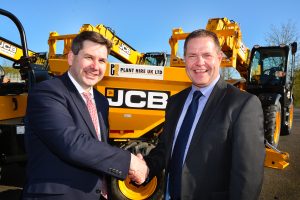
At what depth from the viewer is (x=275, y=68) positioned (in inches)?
365

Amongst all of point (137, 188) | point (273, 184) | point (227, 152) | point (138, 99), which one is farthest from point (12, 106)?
point (273, 184)

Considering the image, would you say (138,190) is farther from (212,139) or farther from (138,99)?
(212,139)

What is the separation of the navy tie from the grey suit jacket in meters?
0.09

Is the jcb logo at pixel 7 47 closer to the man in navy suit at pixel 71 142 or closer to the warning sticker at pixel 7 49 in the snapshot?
the warning sticker at pixel 7 49

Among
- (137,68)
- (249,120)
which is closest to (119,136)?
(137,68)

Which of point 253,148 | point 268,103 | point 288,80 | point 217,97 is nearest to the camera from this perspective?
point 253,148

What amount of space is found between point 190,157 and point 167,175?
33 centimetres

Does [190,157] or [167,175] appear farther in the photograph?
[167,175]

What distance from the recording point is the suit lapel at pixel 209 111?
75.6 inches

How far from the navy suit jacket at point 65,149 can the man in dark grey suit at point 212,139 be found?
0.35 m

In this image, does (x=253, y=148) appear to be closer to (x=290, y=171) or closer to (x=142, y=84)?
(x=142, y=84)

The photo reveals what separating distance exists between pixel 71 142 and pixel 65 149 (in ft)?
0.17

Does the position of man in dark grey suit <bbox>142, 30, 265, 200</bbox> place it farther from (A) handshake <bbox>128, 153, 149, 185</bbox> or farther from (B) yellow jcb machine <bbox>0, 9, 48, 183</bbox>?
(B) yellow jcb machine <bbox>0, 9, 48, 183</bbox>

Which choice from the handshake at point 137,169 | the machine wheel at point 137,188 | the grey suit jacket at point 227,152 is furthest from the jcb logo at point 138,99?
the grey suit jacket at point 227,152
